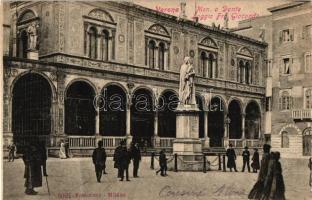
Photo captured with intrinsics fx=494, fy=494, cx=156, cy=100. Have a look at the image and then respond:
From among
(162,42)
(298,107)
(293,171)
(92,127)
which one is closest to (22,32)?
(92,127)

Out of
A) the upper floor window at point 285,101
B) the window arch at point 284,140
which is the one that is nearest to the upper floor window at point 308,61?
the upper floor window at point 285,101

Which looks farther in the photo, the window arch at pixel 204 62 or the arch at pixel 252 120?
the arch at pixel 252 120

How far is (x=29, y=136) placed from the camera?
1739 cm

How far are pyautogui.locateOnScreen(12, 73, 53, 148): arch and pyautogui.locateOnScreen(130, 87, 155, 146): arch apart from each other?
467 centimetres

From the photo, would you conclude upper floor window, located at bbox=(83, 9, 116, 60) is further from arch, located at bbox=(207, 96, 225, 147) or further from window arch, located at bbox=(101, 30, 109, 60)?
arch, located at bbox=(207, 96, 225, 147)

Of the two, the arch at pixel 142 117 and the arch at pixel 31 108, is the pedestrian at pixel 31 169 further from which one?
the arch at pixel 142 117

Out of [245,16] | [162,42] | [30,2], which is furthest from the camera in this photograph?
[162,42]

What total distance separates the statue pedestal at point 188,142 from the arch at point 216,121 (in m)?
10.9

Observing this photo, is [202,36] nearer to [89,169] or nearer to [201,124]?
[201,124]

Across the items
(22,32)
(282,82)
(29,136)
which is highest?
(22,32)

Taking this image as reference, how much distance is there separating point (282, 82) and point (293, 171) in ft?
28.2

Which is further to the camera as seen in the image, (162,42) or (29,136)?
(162,42)

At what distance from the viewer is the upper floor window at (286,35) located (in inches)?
918
